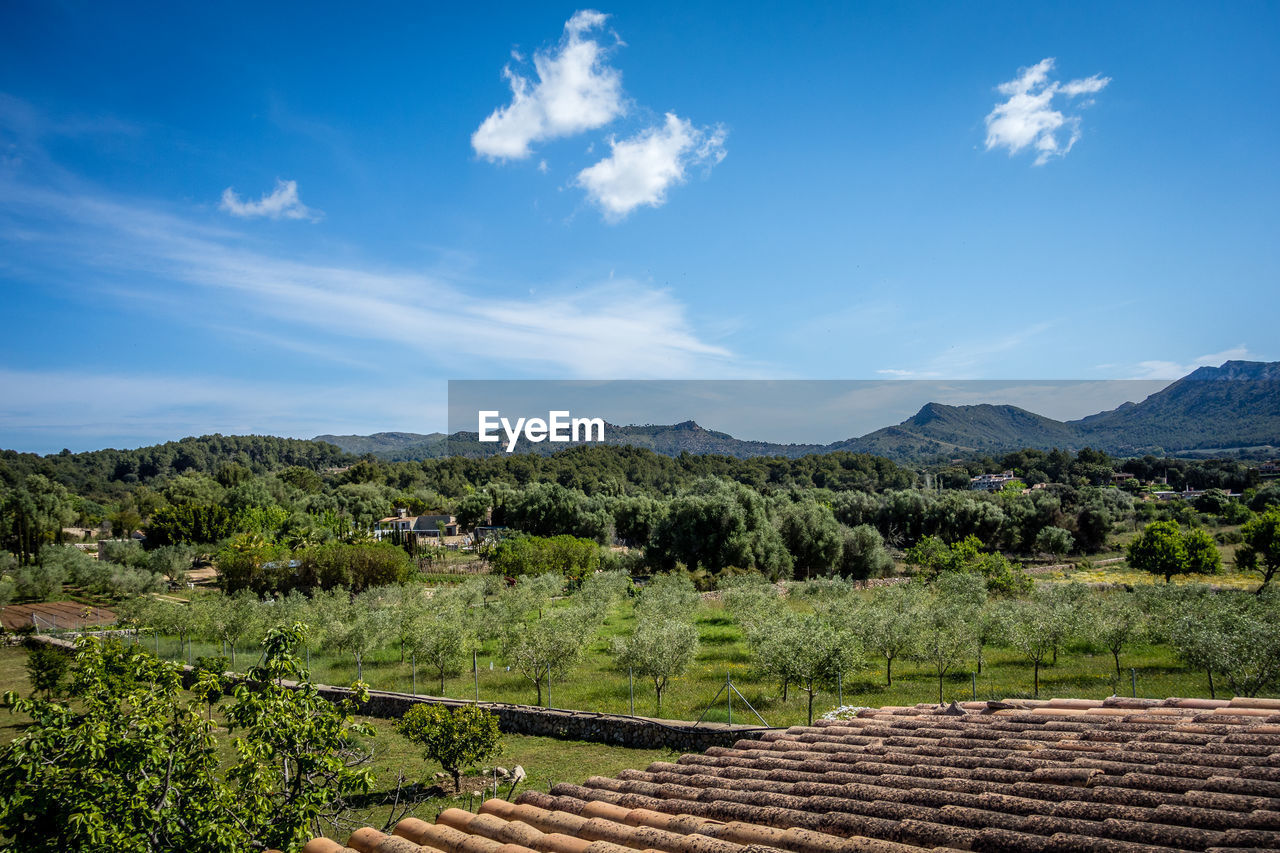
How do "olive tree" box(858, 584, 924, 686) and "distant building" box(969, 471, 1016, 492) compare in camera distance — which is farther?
"distant building" box(969, 471, 1016, 492)

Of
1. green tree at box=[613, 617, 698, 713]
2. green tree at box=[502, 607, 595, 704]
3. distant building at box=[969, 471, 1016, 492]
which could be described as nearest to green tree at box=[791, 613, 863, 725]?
green tree at box=[613, 617, 698, 713]

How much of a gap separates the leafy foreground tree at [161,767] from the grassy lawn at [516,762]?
28.3 feet

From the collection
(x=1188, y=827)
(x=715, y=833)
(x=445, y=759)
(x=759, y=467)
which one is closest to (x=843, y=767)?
(x=715, y=833)

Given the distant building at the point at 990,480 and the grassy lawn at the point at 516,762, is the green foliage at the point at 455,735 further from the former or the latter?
the distant building at the point at 990,480

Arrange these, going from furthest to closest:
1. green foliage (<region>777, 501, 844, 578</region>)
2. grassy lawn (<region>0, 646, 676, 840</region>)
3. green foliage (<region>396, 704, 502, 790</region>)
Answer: green foliage (<region>777, 501, 844, 578</region>) < green foliage (<region>396, 704, 502, 790</region>) < grassy lawn (<region>0, 646, 676, 840</region>)

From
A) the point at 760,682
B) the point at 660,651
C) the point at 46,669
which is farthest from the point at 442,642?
the point at 46,669

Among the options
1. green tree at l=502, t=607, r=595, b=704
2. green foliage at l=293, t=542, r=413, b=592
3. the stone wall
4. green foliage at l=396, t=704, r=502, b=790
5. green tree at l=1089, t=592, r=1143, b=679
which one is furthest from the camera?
green foliage at l=293, t=542, r=413, b=592

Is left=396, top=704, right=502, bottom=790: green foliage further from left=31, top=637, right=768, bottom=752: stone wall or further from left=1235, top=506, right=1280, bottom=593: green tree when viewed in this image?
left=1235, top=506, right=1280, bottom=593: green tree

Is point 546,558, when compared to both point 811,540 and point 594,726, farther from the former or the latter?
point 594,726

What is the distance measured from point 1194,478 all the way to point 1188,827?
459 feet

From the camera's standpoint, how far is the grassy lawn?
14.0 m

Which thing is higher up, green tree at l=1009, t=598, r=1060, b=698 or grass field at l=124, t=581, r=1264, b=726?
green tree at l=1009, t=598, r=1060, b=698

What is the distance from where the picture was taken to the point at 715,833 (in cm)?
485

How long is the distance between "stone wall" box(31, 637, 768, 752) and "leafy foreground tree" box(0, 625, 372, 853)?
10.1 m
